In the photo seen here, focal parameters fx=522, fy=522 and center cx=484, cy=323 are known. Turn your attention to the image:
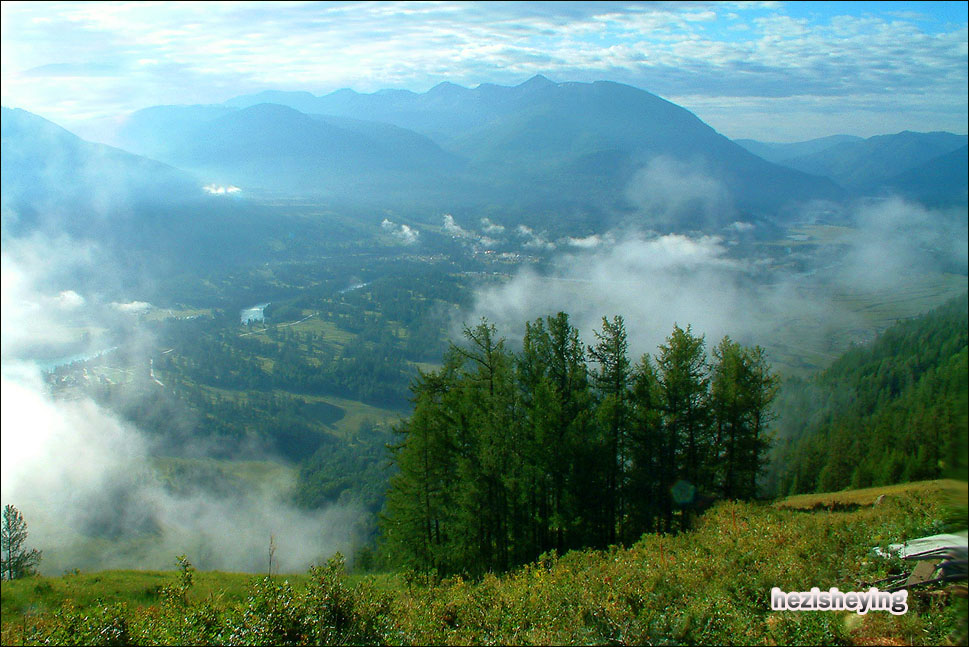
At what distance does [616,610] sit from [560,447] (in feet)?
39.2

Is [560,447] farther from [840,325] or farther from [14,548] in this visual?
[840,325]

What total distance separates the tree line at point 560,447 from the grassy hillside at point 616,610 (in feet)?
25.6

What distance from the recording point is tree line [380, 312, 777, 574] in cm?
2175

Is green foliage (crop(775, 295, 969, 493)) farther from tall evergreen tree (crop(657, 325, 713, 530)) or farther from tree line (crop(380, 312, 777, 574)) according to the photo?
tall evergreen tree (crop(657, 325, 713, 530))

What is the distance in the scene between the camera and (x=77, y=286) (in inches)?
7756

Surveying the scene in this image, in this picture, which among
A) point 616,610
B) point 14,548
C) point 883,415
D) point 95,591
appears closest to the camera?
point 616,610

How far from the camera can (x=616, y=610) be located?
963 centimetres

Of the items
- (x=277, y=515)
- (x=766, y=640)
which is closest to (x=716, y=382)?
(x=766, y=640)

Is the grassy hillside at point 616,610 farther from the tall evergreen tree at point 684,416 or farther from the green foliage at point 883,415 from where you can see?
the tall evergreen tree at point 684,416

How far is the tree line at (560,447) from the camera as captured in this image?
21.8 metres

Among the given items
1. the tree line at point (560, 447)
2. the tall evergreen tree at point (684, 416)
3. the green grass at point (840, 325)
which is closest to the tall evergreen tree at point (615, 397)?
the tree line at point (560, 447)

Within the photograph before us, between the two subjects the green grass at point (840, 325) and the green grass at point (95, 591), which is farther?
the green grass at point (840, 325)

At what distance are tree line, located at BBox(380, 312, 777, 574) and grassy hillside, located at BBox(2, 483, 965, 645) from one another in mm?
7814

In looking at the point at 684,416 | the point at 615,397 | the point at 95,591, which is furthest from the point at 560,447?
the point at 95,591
